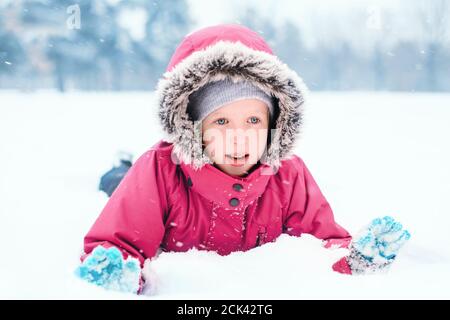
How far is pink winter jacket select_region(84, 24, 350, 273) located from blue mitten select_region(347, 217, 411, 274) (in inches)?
11.1

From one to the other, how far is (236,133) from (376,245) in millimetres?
591

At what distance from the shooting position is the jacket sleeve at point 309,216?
5.90ft

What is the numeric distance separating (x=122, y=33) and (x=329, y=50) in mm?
8843

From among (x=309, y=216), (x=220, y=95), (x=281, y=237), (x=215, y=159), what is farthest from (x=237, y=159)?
(x=309, y=216)

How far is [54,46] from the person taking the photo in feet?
58.7

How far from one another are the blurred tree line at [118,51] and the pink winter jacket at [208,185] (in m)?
12.2

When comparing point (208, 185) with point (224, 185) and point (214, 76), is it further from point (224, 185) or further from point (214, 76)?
point (214, 76)

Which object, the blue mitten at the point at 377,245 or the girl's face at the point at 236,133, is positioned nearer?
the blue mitten at the point at 377,245

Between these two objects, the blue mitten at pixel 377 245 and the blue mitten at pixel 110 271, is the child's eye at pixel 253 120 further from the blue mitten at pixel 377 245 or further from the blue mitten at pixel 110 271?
the blue mitten at pixel 110 271

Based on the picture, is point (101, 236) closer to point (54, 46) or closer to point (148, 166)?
point (148, 166)

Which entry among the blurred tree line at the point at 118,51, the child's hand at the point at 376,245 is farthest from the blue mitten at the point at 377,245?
the blurred tree line at the point at 118,51

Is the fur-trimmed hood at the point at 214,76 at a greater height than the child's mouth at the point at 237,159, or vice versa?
the fur-trimmed hood at the point at 214,76

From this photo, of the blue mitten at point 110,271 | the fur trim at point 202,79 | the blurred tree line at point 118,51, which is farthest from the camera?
the blurred tree line at point 118,51

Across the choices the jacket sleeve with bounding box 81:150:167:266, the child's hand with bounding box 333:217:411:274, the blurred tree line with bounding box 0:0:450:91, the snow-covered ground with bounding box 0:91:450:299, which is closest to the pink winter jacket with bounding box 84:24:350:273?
the jacket sleeve with bounding box 81:150:167:266
